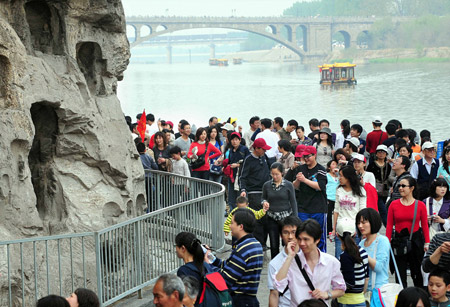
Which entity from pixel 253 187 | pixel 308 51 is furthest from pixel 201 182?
pixel 308 51

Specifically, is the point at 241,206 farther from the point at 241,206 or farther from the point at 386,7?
the point at 386,7

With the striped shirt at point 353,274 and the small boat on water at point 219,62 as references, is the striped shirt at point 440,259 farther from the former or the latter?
the small boat on water at point 219,62

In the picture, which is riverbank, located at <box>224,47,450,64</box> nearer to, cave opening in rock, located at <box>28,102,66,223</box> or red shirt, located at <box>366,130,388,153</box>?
red shirt, located at <box>366,130,388,153</box>

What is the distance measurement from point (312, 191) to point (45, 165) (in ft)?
10.7

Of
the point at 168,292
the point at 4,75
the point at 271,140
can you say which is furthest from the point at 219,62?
the point at 168,292

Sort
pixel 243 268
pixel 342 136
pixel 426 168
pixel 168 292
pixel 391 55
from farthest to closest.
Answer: pixel 391 55
pixel 342 136
pixel 426 168
pixel 243 268
pixel 168 292

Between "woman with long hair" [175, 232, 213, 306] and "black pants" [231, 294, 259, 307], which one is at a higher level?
"woman with long hair" [175, 232, 213, 306]

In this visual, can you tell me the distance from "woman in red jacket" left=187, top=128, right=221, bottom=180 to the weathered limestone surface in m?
3.06

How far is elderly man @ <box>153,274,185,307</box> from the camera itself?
480 centimetres

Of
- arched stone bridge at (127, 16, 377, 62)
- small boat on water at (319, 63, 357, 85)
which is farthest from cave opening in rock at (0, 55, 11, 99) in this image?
arched stone bridge at (127, 16, 377, 62)

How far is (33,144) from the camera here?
8625 millimetres

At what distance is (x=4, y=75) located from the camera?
24.9 feet

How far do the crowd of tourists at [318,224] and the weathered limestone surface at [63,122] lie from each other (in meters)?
1.58

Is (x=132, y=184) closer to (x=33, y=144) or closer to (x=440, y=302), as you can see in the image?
(x=33, y=144)
